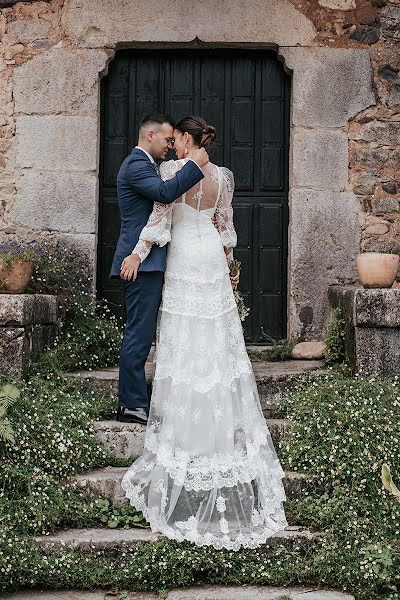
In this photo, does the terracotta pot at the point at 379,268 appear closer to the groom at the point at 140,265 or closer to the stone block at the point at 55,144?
the groom at the point at 140,265

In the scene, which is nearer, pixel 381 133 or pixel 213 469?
pixel 213 469

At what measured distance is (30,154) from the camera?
265 inches

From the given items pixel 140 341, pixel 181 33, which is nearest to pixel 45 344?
pixel 140 341

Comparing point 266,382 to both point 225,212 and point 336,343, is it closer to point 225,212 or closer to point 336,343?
point 336,343

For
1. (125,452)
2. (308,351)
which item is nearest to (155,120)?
(125,452)

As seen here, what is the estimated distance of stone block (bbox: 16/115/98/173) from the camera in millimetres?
6719

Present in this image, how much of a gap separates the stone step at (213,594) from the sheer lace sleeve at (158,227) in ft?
6.32

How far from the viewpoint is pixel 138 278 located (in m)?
5.07

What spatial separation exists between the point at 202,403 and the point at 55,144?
9.87 ft

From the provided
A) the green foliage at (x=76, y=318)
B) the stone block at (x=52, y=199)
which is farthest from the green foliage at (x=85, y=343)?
→ the stone block at (x=52, y=199)

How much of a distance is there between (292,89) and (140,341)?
2.77m

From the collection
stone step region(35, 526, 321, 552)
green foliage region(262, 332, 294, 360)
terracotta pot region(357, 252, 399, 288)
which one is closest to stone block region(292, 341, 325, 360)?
green foliage region(262, 332, 294, 360)

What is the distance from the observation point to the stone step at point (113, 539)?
13.7 feet

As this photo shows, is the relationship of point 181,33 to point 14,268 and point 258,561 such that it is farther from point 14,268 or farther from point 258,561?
point 258,561
